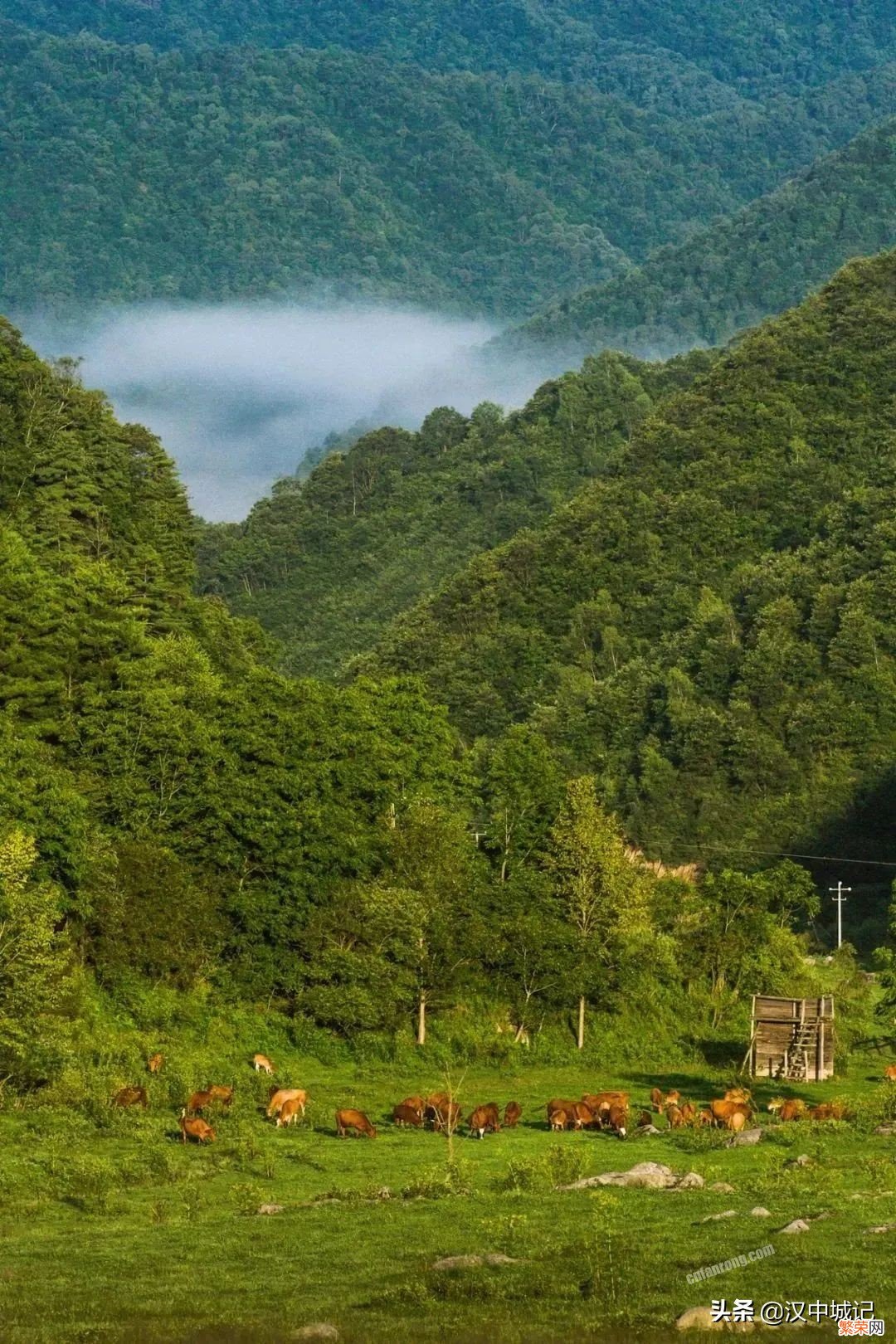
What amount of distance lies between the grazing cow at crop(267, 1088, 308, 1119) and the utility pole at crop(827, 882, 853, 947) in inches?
1539

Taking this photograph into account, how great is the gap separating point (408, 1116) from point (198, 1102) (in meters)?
4.96

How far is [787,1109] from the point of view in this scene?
46.4 meters

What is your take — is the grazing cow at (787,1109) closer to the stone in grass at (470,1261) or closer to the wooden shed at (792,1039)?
the wooden shed at (792,1039)

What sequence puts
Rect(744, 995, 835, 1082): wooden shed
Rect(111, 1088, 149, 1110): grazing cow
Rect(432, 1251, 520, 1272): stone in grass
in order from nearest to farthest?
1. Rect(432, 1251, 520, 1272): stone in grass
2. Rect(111, 1088, 149, 1110): grazing cow
3. Rect(744, 995, 835, 1082): wooden shed

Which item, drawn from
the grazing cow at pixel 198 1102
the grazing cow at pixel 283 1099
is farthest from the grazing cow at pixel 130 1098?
the grazing cow at pixel 283 1099

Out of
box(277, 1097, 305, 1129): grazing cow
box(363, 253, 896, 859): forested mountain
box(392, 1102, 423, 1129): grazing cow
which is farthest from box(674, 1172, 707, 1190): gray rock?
box(363, 253, 896, 859): forested mountain

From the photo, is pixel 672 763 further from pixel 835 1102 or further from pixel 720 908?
pixel 835 1102

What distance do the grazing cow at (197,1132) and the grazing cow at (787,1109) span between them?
13284mm

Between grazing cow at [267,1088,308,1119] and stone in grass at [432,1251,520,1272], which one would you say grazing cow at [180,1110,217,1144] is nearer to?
grazing cow at [267,1088,308,1119]

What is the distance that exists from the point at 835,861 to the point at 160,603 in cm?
3971

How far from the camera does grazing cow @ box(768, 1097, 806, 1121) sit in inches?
1818

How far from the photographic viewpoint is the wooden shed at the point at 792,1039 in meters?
57.8

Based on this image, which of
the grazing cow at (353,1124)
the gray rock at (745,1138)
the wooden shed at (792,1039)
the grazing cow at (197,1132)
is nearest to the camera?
the grazing cow at (197,1132)

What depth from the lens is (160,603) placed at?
83312 millimetres
